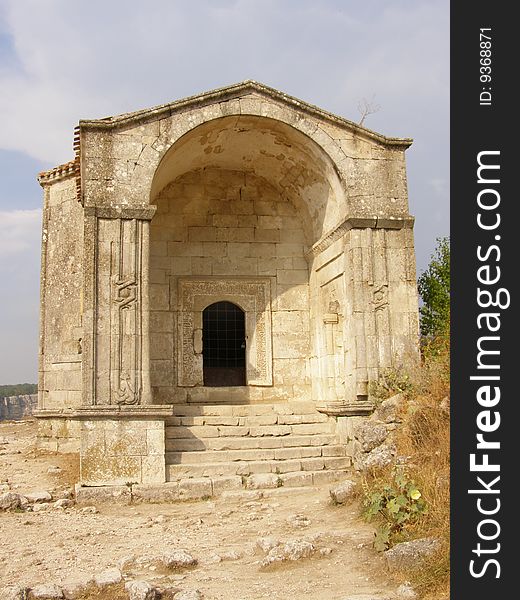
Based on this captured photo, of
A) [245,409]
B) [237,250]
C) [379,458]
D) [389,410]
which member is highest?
[237,250]

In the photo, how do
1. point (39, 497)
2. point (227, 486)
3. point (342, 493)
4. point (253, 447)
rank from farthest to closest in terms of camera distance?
point (253, 447) < point (227, 486) < point (39, 497) < point (342, 493)

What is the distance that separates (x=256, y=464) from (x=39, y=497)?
2.94m

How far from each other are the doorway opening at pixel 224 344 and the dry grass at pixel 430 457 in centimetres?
377

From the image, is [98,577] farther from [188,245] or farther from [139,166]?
[188,245]

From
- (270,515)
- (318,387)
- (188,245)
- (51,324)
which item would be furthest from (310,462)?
(51,324)

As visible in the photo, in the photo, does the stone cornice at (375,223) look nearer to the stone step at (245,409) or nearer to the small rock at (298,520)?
the stone step at (245,409)

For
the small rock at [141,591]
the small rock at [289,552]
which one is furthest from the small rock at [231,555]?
the small rock at [141,591]

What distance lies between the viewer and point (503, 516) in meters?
4.26

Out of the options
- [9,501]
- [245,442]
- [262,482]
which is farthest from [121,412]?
[262,482]

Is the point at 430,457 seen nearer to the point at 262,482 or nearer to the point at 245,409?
the point at 262,482

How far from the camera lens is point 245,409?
1094 centimetres

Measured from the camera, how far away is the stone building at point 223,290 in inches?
364

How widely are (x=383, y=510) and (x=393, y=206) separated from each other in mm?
5365

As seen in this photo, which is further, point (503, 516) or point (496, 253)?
point (496, 253)
